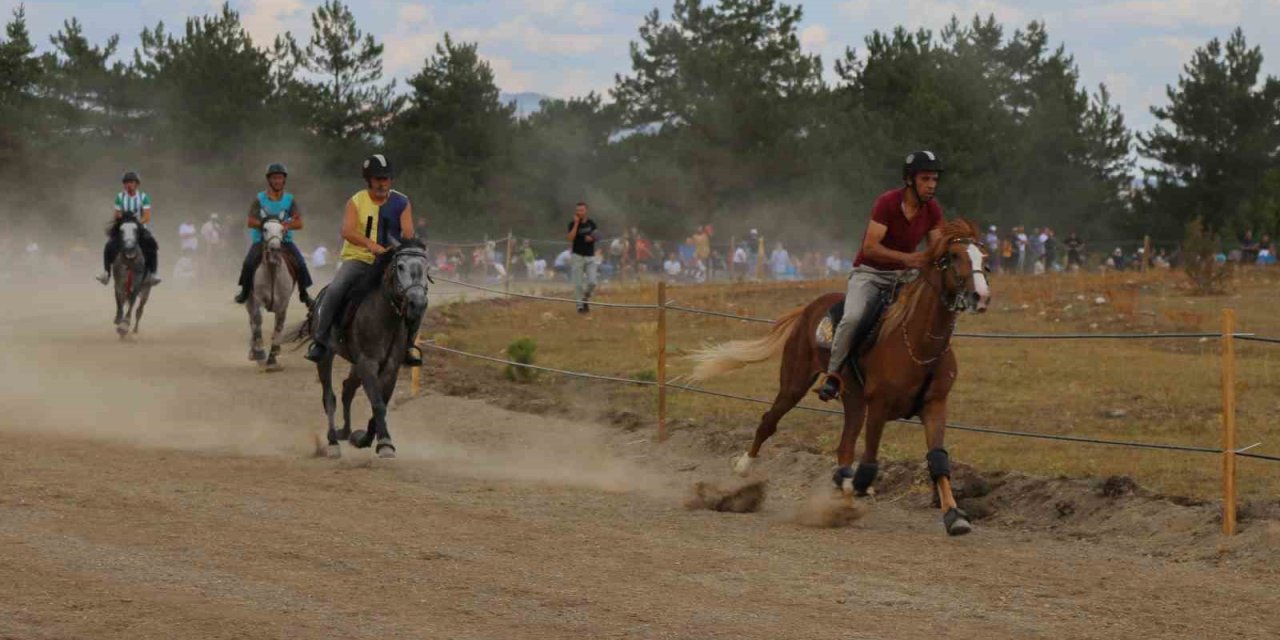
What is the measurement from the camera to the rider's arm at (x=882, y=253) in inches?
433

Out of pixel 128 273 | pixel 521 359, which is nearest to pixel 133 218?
pixel 128 273

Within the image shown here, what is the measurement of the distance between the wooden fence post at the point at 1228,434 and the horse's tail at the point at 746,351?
329 centimetres

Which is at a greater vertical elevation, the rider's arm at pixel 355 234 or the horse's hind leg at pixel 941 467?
the rider's arm at pixel 355 234

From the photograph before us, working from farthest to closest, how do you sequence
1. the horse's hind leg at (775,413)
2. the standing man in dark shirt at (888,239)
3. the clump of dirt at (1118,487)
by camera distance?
the horse's hind leg at (775,413) < the clump of dirt at (1118,487) < the standing man in dark shirt at (888,239)

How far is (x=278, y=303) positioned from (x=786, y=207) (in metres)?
45.5

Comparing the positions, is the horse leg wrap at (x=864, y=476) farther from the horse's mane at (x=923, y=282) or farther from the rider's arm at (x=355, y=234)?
the rider's arm at (x=355, y=234)

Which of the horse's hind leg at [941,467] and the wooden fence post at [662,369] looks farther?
the wooden fence post at [662,369]

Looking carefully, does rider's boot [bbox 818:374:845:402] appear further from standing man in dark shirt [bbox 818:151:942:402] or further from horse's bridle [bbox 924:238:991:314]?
horse's bridle [bbox 924:238:991:314]

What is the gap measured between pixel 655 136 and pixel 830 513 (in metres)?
59.5

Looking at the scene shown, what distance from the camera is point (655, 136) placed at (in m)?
69.9

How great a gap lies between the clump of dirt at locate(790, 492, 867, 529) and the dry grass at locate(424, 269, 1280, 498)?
2701 mm

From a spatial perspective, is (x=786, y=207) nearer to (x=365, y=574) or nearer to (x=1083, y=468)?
(x=1083, y=468)

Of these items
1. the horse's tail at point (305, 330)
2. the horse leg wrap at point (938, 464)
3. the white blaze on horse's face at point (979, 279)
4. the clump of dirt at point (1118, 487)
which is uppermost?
the white blaze on horse's face at point (979, 279)

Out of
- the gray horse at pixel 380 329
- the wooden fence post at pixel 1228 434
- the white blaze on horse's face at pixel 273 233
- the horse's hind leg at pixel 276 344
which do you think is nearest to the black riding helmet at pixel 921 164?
the wooden fence post at pixel 1228 434
